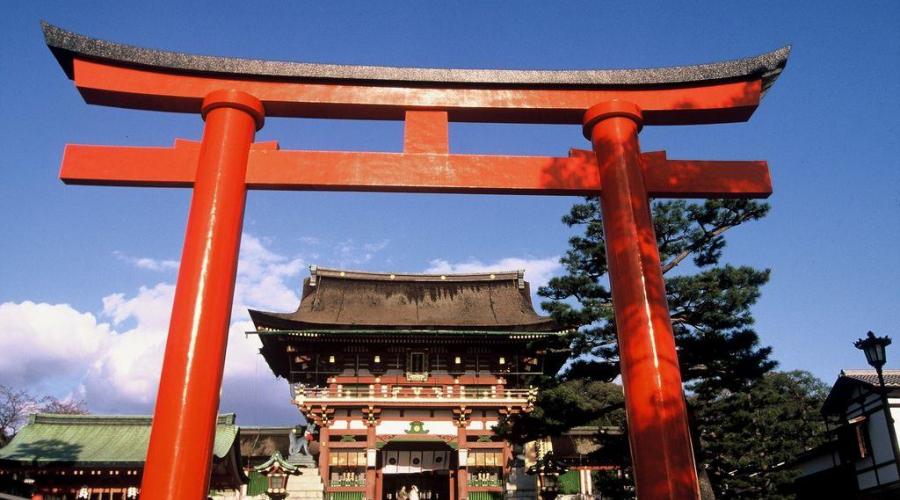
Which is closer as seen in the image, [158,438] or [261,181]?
[158,438]

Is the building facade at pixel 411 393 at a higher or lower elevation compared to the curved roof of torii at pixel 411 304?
lower

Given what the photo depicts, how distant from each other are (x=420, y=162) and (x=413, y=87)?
97 cm

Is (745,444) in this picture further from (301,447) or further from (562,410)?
(301,447)

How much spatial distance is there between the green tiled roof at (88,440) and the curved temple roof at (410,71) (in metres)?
9.84

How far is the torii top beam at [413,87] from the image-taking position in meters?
6.76

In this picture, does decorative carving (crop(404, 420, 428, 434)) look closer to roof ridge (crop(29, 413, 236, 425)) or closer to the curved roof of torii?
the curved roof of torii

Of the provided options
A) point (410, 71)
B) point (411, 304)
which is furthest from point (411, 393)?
point (410, 71)

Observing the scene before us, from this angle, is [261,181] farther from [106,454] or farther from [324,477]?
[324,477]

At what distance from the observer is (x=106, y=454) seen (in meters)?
15.0

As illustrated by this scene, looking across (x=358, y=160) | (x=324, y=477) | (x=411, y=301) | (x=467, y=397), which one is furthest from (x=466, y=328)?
(x=358, y=160)

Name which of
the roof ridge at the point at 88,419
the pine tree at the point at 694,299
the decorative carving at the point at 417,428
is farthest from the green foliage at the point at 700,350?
the roof ridge at the point at 88,419

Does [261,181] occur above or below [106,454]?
above

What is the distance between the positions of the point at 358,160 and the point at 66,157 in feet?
9.21

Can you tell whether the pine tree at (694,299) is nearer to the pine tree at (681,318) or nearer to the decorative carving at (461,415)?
the pine tree at (681,318)
